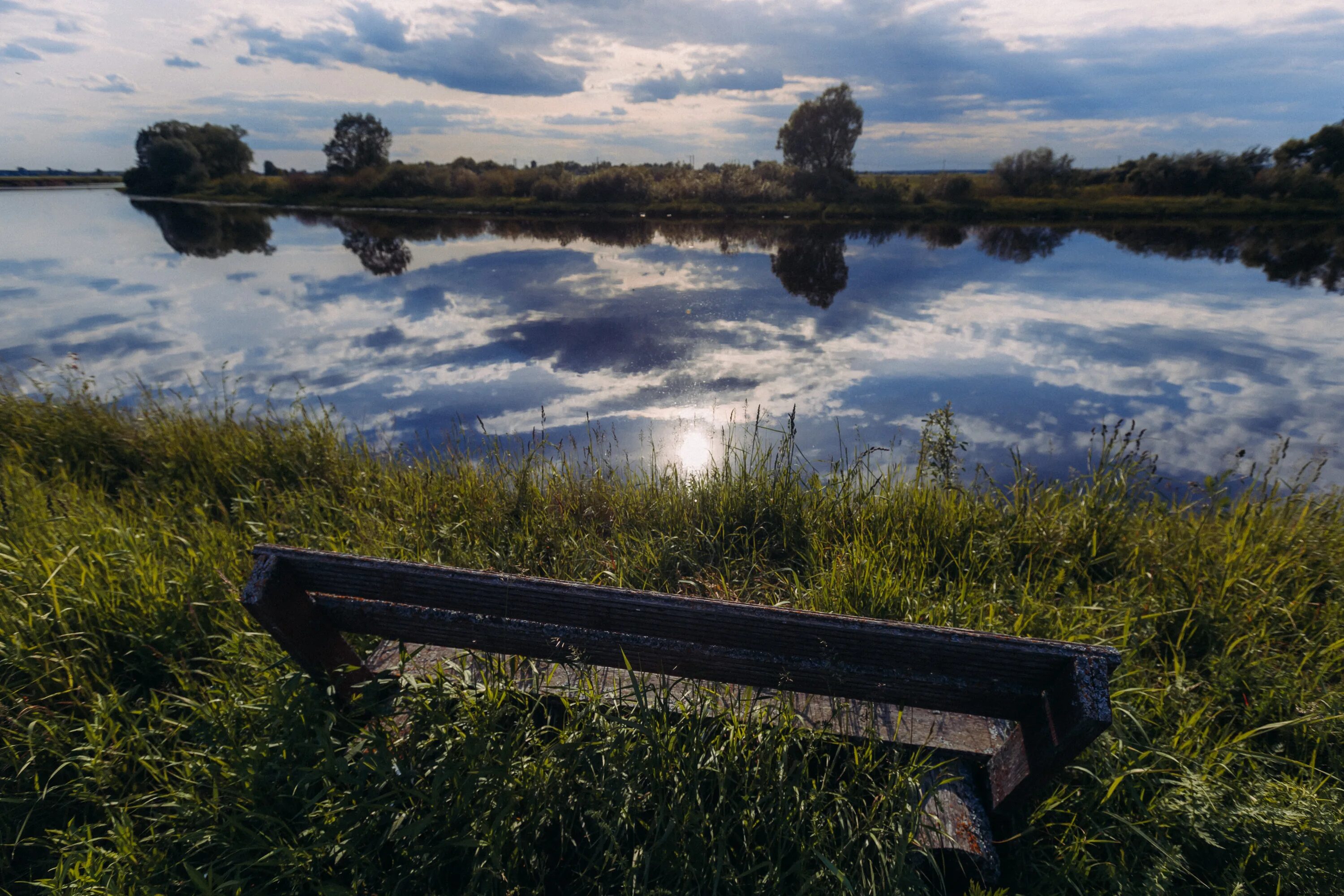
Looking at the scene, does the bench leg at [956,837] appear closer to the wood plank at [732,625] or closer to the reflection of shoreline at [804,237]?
the wood plank at [732,625]

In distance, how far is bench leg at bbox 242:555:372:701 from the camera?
1834mm

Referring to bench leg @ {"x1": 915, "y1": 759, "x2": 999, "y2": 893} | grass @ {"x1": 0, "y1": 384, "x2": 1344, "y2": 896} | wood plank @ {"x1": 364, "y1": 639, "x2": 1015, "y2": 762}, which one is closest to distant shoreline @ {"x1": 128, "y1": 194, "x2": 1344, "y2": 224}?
grass @ {"x1": 0, "y1": 384, "x2": 1344, "y2": 896}

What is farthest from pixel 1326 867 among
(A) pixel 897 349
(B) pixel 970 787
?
(A) pixel 897 349

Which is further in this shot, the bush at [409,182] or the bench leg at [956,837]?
the bush at [409,182]

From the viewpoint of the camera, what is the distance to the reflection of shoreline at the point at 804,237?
18594 mm

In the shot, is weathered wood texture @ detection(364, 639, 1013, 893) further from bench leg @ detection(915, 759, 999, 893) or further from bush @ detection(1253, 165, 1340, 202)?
bush @ detection(1253, 165, 1340, 202)

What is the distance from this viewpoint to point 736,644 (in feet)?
6.14

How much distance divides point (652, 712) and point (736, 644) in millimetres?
461

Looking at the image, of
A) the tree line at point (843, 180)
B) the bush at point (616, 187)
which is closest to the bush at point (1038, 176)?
the tree line at point (843, 180)

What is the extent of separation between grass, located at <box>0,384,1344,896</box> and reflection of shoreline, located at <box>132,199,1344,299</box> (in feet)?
40.3

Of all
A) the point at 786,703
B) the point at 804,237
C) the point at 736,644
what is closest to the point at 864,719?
the point at 786,703

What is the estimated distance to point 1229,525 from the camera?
3.67m

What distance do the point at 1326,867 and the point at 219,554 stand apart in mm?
5278

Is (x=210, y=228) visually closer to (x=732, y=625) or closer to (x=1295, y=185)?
(x=732, y=625)
